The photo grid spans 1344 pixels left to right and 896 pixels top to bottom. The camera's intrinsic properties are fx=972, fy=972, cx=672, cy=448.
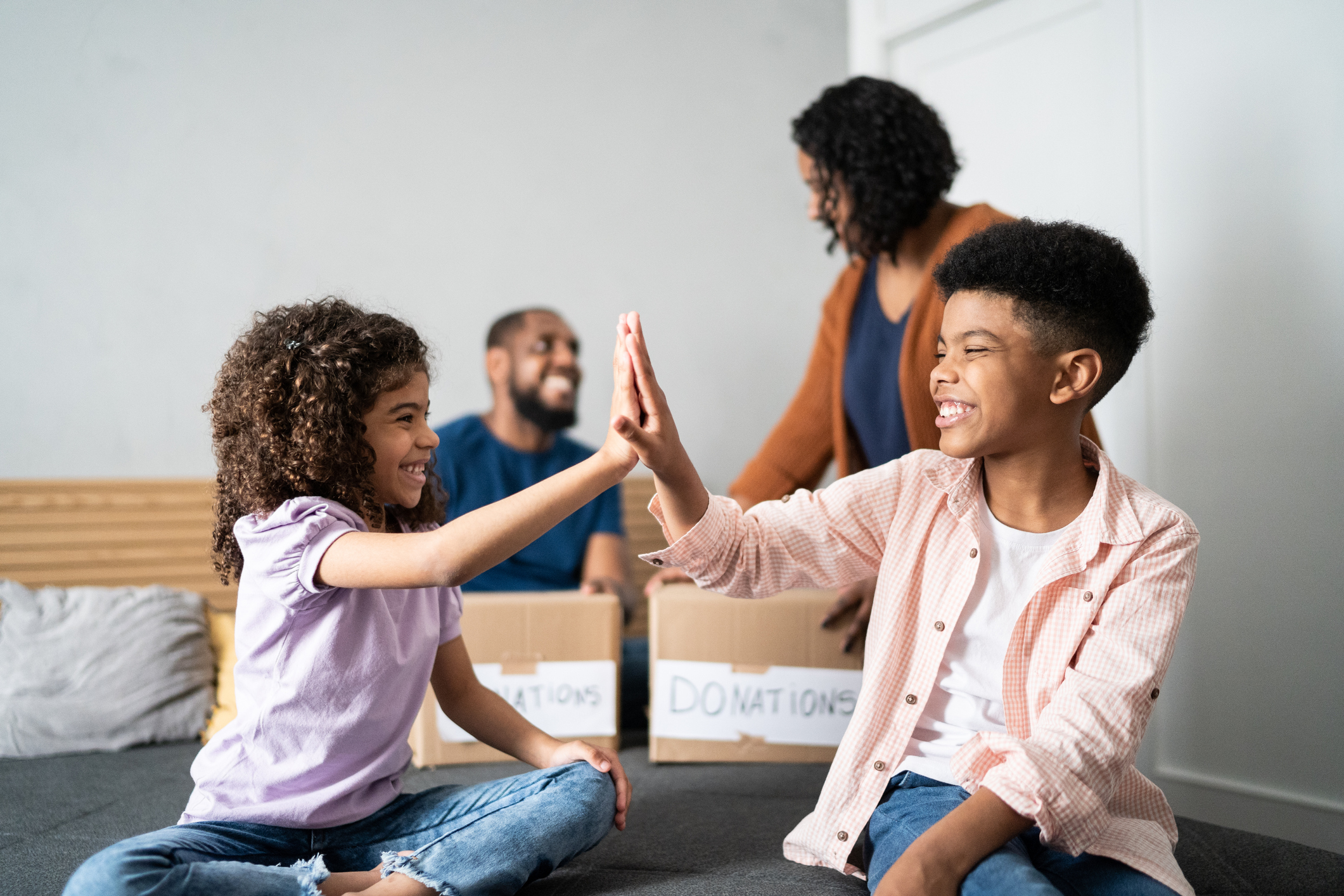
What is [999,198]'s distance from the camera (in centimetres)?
201

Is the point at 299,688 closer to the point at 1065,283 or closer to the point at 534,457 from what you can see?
the point at 1065,283

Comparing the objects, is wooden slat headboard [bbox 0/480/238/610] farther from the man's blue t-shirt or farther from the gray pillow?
the man's blue t-shirt

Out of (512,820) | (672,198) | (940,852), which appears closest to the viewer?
(940,852)

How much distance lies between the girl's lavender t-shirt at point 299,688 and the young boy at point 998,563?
32 centimetres

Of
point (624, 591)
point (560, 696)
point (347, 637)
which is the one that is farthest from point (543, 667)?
point (347, 637)

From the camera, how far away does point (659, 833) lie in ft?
4.26

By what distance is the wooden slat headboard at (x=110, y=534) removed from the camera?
1.96 meters

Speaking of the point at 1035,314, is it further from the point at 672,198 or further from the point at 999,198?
the point at 672,198

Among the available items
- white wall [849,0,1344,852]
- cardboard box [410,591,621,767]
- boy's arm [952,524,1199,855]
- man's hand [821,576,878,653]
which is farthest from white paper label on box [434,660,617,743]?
white wall [849,0,1344,852]

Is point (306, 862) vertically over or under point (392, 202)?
under

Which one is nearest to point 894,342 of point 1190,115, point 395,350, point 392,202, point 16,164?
point 1190,115

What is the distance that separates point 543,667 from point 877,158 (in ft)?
Answer: 3.18

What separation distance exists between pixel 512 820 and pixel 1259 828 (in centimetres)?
Result: 129

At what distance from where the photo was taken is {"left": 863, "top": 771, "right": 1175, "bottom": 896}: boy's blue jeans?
0.82 metres
